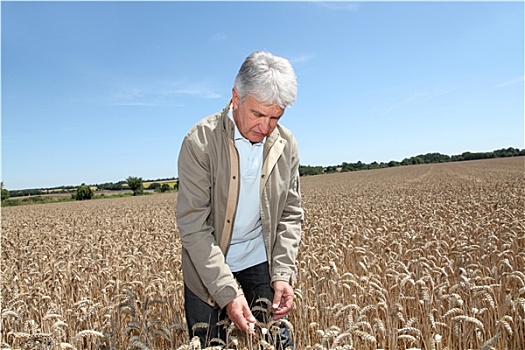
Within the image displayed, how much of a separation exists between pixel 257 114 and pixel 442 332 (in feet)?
A: 8.93

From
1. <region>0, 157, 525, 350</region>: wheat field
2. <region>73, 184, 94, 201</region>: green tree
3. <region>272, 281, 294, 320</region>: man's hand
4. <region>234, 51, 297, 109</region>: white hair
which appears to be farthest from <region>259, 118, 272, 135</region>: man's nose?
<region>73, 184, 94, 201</region>: green tree

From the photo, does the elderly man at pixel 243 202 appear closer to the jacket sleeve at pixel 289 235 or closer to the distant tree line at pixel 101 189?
the jacket sleeve at pixel 289 235

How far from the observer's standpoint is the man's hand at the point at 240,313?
2.36 m

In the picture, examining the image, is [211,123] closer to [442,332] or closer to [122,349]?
[122,349]

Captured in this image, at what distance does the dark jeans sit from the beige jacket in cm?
8

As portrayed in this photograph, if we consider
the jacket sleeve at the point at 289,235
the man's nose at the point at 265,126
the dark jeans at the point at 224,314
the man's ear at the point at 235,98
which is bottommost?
the dark jeans at the point at 224,314

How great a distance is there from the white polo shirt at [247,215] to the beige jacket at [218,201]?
0.06m

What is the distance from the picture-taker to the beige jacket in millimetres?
2498

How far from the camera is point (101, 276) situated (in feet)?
19.7

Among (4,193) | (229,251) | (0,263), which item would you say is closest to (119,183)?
(4,193)

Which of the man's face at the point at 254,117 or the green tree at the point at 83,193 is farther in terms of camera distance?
the green tree at the point at 83,193

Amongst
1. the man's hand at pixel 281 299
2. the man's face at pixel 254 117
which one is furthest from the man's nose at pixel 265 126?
the man's hand at pixel 281 299

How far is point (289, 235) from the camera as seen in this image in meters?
2.94

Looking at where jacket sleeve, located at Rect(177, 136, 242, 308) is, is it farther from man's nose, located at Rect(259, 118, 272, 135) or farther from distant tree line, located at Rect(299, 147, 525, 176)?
distant tree line, located at Rect(299, 147, 525, 176)
